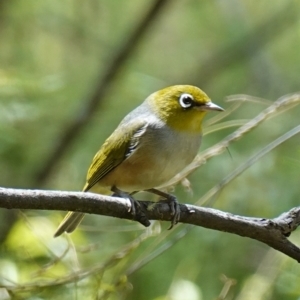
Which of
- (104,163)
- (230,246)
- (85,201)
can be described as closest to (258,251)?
(230,246)

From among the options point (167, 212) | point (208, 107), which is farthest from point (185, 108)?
point (167, 212)

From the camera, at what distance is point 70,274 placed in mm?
3420

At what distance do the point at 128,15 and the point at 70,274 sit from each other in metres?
4.43

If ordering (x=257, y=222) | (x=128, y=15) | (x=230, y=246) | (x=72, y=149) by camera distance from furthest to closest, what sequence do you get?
(x=128, y=15), (x=72, y=149), (x=230, y=246), (x=257, y=222)

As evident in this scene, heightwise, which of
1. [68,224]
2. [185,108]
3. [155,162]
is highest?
[185,108]

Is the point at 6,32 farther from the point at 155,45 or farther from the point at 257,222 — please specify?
the point at 257,222

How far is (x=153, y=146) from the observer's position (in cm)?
361

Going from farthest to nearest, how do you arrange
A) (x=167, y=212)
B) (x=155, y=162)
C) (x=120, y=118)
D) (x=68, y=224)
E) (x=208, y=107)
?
(x=120, y=118), (x=68, y=224), (x=208, y=107), (x=155, y=162), (x=167, y=212)

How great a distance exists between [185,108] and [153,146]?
1.09ft

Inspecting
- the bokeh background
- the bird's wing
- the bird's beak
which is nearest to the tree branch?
the bokeh background

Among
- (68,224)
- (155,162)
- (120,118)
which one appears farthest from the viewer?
(120,118)

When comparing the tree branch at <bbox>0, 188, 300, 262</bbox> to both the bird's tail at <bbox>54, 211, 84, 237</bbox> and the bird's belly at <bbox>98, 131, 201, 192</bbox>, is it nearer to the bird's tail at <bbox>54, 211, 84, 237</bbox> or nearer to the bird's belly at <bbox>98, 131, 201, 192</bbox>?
the bird's belly at <bbox>98, 131, 201, 192</bbox>

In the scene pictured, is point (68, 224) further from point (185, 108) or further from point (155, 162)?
point (185, 108)

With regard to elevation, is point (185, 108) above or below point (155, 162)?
above
